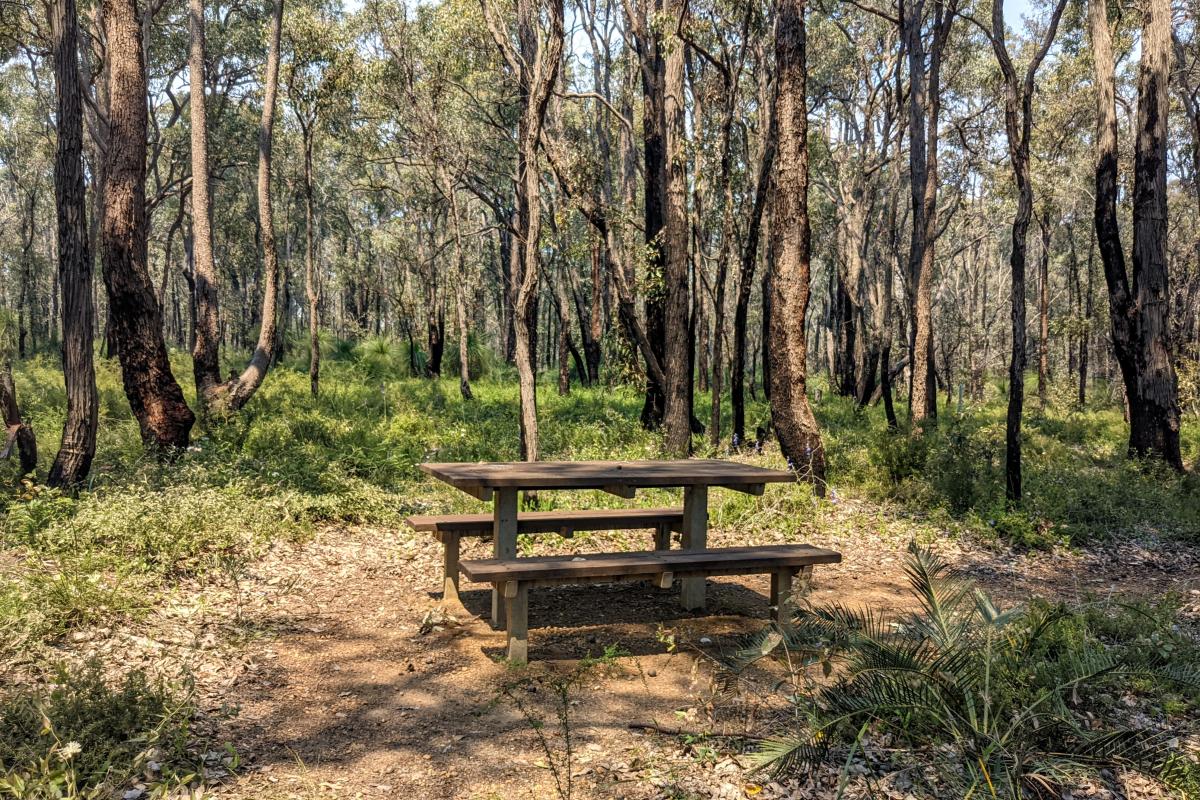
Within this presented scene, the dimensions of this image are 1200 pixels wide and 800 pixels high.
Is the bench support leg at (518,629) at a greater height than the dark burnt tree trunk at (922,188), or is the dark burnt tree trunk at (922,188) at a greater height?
the dark burnt tree trunk at (922,188)

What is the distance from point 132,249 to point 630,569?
712 centimetres

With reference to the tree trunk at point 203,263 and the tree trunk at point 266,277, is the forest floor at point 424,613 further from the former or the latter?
the tree trunk at point 203,263

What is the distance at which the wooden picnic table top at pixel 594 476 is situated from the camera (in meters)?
4.51

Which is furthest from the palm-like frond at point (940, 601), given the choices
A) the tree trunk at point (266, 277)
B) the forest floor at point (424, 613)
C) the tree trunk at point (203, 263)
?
the tree trunk at point (203, 263)

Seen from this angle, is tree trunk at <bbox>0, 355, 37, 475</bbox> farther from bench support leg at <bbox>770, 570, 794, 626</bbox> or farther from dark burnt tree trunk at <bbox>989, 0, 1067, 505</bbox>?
dark burnt tree trunk at <bbox>989, 0, 1067, 505</bbox>

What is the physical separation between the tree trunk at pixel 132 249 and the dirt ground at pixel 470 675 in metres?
3.23

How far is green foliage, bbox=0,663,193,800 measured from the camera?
9.12 ft

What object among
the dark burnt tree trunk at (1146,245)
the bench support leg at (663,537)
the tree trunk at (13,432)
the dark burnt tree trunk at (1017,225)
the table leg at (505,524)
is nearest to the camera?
the table leg at (505,524)

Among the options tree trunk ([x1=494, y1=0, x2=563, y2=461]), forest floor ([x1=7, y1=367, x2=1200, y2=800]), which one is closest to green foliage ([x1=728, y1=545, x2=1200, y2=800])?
forest floor ([x1=7, y1=367, x2=1200, y2=800])

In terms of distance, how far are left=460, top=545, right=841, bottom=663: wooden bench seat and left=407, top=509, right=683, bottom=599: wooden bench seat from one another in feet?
2.57

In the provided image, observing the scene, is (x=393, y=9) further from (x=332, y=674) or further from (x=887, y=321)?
(x=332, y=674)

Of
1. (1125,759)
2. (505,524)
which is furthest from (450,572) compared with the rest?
(1125,759)

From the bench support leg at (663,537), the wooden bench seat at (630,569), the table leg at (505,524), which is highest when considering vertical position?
the table leg at (505,524)

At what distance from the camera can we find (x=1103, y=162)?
35.0 feet
